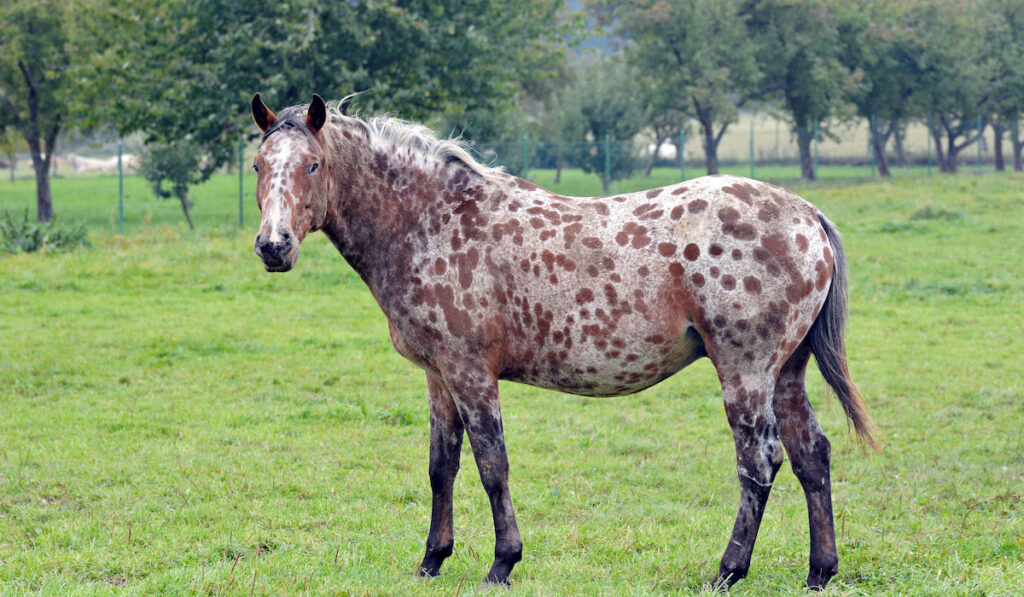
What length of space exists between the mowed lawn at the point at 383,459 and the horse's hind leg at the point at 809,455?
0.17m

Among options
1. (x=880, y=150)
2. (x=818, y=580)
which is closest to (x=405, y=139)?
(x=818, y=580)

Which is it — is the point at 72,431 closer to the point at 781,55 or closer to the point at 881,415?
the point at 881,415

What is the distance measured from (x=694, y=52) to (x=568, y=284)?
32827 millimetres

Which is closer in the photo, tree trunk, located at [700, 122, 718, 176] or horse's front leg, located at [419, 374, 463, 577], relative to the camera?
horse's front leg, located at [419, 374, 463, 577]

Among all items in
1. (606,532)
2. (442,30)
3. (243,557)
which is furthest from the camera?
(442,30)

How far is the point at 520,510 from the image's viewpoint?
6738mm

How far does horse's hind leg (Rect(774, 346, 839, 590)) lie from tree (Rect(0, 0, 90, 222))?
86.6 feet

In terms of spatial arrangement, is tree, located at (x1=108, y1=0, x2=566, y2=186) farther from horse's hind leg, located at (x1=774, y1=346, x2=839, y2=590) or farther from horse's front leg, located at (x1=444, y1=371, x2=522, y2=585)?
horse's hind leg, located at (x1=774, y1=346, x2=839, y2=590)

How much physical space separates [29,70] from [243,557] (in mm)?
28475

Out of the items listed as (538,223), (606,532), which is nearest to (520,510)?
(606,532)

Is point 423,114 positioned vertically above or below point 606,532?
above

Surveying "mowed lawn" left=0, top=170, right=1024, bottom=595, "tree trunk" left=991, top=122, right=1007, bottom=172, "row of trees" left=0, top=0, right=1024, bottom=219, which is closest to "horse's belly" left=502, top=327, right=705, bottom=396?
"mowed lawn" left=0, top=170, right=1024, bottom=595

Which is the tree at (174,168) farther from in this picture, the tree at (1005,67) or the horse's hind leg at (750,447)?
the tree at (1005,67)

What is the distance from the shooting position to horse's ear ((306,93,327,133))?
4918 mm
